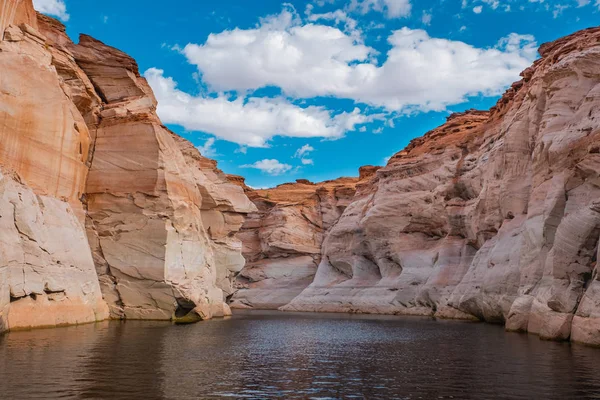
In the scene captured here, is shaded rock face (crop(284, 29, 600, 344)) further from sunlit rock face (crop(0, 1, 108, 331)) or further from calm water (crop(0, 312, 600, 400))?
sunlit rock face (crop(0, 1, 108, 331))

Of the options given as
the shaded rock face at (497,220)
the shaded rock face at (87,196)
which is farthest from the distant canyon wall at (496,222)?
the shaded rock face at (87,196)

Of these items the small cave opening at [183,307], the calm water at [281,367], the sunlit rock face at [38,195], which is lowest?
the calm water at [281,367]

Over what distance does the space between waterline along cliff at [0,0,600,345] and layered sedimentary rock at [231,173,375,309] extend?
17277 millimetres

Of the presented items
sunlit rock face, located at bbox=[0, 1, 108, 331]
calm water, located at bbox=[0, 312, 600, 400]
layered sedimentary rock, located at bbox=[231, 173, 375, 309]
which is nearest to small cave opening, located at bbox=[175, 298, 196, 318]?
sunlit rock face, located at bbox=[0, 1, 108, 331]

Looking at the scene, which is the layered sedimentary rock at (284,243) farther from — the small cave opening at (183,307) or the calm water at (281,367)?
the calm water at (281,367)

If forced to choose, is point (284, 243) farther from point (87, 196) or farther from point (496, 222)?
point (87, 196)

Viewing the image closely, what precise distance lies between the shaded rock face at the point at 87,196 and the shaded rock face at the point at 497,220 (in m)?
18.6

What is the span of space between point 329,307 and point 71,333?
39840mm

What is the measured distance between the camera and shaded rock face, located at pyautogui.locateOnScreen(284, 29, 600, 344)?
2414 centimetres

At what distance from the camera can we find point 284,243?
76.0 m

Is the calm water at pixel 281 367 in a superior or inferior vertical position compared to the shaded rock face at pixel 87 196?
inferior

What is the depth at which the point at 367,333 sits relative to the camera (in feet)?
93.4

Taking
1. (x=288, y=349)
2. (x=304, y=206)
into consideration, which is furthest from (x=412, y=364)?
(x=304, y=206)

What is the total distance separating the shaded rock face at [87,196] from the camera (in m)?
23.4
